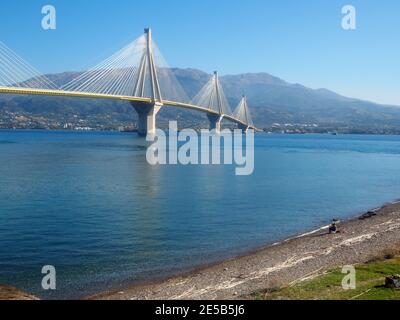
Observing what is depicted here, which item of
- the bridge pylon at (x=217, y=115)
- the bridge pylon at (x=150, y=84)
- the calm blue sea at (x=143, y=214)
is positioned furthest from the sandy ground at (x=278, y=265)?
the bridge pylon at (x=217, y=115)

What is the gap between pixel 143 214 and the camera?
24719 mm

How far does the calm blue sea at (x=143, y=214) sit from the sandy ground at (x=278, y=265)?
1.07m

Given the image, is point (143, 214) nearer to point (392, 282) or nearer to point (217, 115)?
point (392, 282)

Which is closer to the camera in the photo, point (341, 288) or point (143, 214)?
point (341, 288)

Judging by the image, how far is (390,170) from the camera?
54.3m

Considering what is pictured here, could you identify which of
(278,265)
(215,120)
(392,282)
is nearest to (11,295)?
(278,265)

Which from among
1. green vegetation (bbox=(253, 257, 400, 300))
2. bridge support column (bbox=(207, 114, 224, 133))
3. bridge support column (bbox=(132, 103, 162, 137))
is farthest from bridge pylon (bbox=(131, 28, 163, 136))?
green vegetation (bbox=(253, 257, 400, 300))

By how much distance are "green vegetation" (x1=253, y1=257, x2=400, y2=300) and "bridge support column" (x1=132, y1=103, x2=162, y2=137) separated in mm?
72671

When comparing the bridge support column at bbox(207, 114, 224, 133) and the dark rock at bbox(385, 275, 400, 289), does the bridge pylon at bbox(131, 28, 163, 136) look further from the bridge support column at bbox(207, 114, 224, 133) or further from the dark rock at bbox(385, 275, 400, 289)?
the dark rock at bbox(385, 275, 400, 289)

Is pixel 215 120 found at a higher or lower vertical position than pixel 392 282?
higher

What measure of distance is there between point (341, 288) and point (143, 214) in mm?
14474
